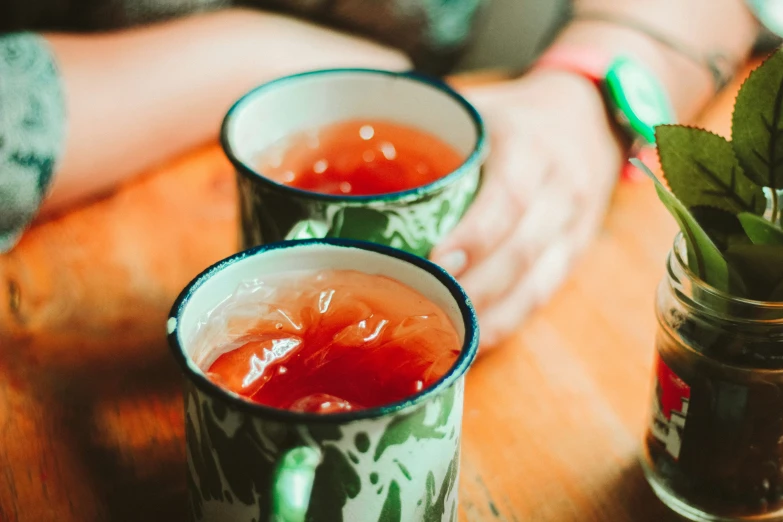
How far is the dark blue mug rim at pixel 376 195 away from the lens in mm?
527

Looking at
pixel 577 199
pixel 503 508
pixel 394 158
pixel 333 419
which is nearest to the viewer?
pixel 333 419

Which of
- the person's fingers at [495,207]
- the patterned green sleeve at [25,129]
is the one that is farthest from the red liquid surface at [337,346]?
the patterned green sleeve at [25,129]

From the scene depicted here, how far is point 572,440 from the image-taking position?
1.88ft

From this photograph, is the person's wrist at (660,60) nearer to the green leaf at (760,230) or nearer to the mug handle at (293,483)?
the green leaf at (760,230)

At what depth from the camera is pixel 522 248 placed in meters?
0.74

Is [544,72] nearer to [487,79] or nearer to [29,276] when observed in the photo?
[487,79]

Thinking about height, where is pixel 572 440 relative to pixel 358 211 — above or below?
below

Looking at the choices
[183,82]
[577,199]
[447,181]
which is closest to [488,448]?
[447,181]

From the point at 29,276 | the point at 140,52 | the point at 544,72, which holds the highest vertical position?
the point at 544,72

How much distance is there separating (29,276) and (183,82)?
0.30m

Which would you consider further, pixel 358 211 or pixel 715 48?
pixel 715 48

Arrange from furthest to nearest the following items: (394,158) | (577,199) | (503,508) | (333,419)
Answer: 1. (577,199)
2. (394,158)
3. (503,508)
4. (333,419)

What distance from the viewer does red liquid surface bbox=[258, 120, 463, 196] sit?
0.64 metres

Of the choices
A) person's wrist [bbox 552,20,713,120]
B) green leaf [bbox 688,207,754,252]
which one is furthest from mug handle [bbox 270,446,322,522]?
person's wrist [bbox 552,20,713,120]
